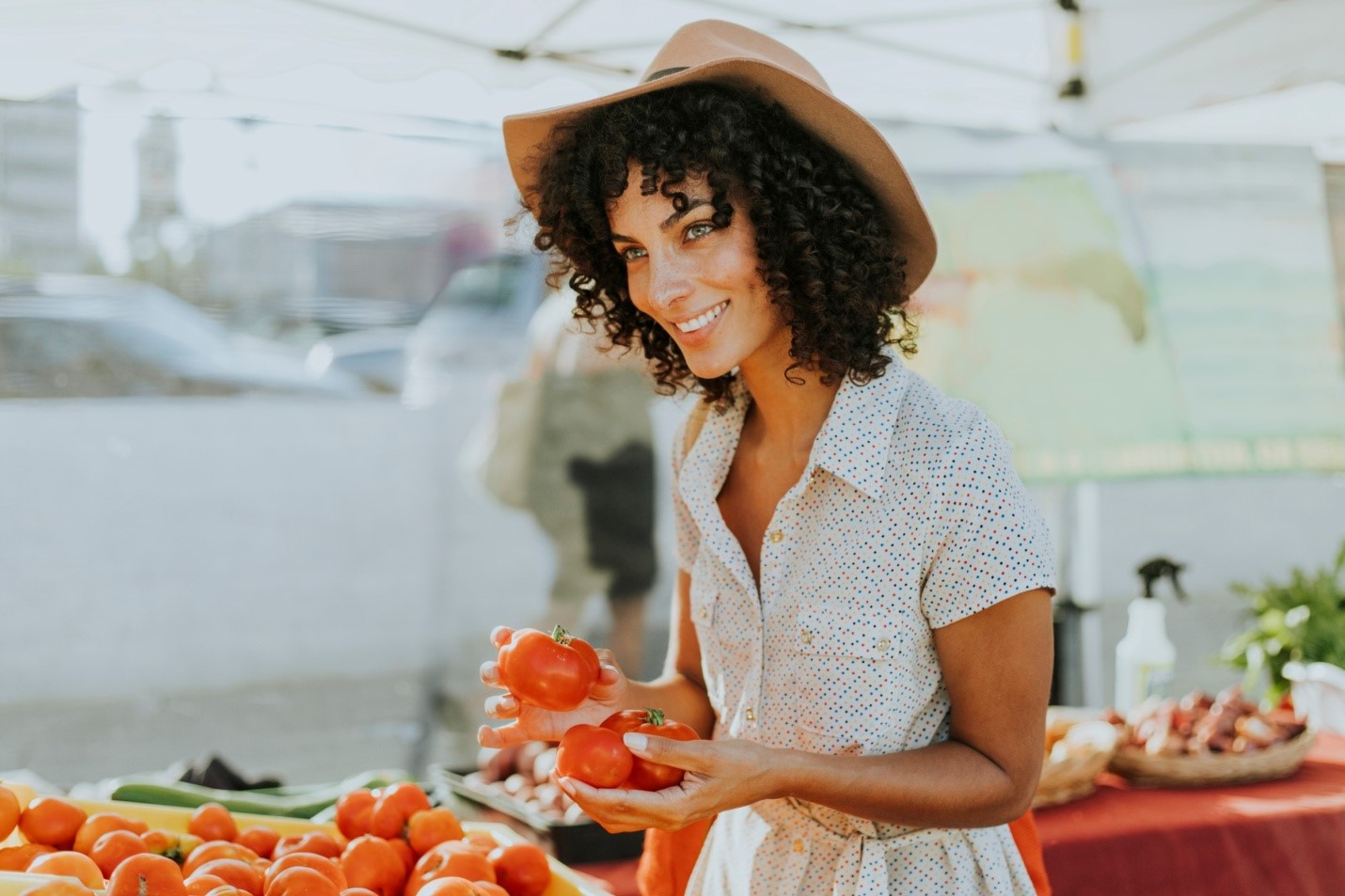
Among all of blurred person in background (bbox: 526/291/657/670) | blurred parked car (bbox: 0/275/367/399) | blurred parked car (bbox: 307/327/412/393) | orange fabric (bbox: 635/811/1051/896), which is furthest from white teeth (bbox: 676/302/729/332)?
blurred person in background (bbox: 526/291/657/670)

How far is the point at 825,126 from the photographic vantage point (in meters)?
1.73

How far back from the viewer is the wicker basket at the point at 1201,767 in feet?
10.2

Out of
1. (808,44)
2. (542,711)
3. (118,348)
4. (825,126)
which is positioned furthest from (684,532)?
(118,348)

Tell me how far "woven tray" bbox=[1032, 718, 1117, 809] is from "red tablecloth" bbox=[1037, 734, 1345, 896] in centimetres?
4

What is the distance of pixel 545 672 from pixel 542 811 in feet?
4.75

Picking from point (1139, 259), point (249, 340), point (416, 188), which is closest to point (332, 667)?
point (249, 340)

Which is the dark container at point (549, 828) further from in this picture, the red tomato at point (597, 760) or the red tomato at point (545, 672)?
the red tomato at point (597, 760)

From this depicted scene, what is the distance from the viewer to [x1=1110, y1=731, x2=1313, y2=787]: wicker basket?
10.2 ft

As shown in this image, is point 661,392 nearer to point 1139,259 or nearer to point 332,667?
point 1139,259

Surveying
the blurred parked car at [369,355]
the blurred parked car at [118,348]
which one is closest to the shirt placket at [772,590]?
the blurred parked car at [118,348]

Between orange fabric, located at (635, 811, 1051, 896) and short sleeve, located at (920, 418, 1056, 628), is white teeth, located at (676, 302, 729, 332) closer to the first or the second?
short sleeve, located at (920, 418, 1056, 628)

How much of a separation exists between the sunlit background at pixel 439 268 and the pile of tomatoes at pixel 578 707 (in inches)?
103

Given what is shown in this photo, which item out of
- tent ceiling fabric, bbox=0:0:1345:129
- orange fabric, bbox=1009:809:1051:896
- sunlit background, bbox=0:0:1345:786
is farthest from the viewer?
sunlit background, bbox=0:0:1345:786

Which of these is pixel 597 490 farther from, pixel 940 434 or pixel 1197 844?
pixel 940 434
